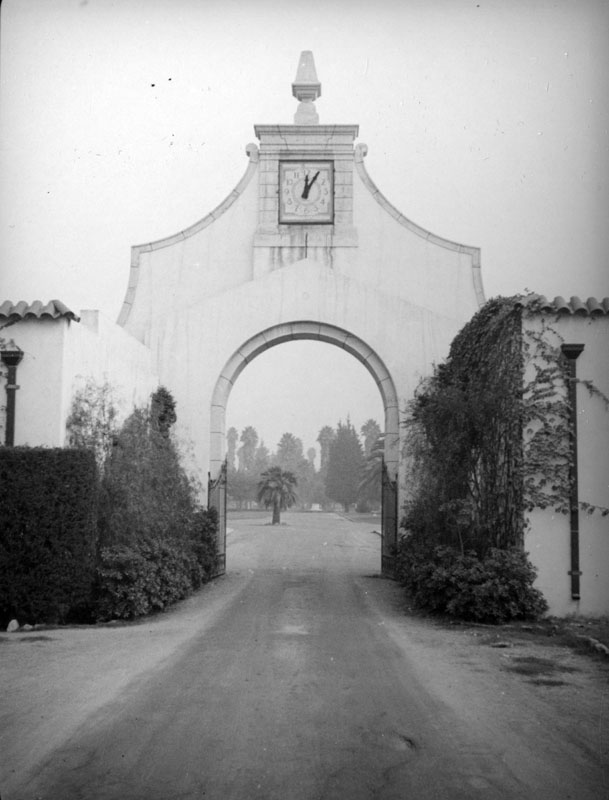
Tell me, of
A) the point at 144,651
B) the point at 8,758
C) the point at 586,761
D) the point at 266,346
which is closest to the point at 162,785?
the point at 8,758

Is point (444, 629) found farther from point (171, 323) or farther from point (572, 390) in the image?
point (171, 323)

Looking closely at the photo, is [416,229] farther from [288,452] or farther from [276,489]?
[288,452]

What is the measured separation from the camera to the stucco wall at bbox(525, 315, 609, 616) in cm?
1084

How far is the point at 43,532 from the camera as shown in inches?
396

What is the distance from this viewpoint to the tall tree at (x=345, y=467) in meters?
79.9

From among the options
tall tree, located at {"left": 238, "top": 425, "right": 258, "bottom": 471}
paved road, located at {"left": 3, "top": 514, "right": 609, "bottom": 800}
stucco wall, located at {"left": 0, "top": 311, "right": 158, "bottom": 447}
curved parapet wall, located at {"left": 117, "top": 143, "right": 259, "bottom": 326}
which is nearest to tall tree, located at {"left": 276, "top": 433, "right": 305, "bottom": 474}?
tall tree, located at {"left": 238, "top": 425, "right": 258, "bottom": 471}

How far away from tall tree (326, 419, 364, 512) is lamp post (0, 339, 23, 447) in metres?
68.8

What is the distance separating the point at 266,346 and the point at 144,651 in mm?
9362

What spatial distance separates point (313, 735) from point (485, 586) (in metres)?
5.28

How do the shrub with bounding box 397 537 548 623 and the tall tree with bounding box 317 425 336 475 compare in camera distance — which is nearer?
the shrub with bounding box 397 537 548 623

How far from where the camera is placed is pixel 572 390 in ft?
36.1

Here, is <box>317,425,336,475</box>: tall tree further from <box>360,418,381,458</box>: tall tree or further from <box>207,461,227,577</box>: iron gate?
<box>207,461,227,577</box>: iron gate

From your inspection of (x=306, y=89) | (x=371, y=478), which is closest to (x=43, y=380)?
(x=306, y=89)

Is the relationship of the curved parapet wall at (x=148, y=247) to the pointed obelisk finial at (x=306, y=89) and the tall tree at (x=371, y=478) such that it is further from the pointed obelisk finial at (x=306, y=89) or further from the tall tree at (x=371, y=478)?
the tall tree at (x=371, y=478)
